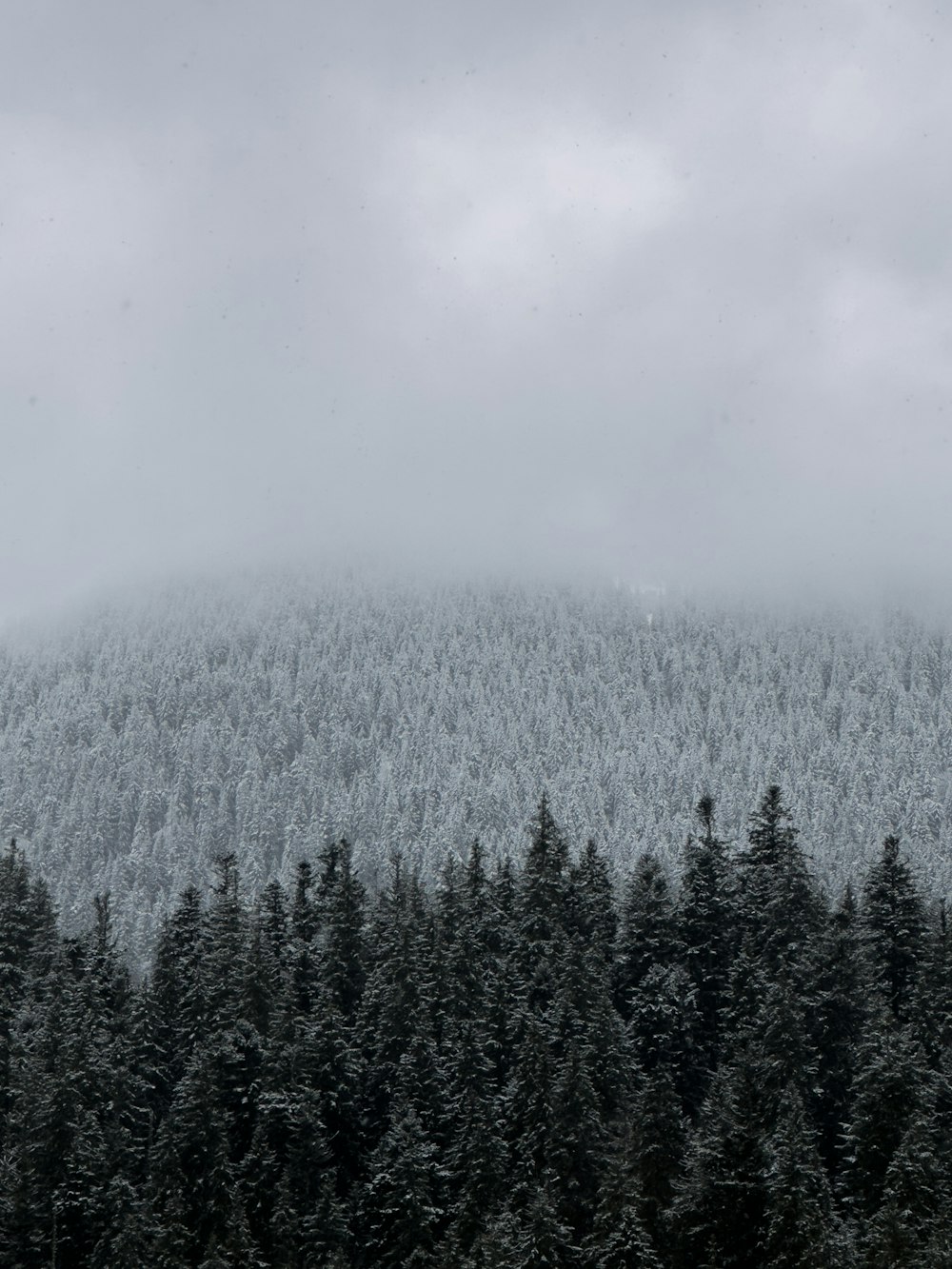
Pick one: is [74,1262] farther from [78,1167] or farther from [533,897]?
[533,897]

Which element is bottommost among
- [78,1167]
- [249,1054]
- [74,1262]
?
[74,1262]

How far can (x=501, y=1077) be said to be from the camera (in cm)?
6788

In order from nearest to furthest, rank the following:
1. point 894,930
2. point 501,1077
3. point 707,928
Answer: point 501,1077, point 894,930, point 707,928

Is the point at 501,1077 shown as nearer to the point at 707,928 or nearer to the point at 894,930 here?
the point at 707,928

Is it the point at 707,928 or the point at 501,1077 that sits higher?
the point at 707,928

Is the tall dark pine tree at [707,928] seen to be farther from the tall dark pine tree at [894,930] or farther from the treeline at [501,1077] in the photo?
the tall dark pine tree at [894,930]

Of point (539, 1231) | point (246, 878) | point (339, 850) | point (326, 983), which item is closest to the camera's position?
point (539, 1231)

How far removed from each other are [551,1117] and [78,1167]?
19831mm

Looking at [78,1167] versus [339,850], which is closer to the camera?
[78,1167]

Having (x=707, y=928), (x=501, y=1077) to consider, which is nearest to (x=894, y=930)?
(x=707, y=928)

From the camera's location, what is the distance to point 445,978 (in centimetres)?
6994

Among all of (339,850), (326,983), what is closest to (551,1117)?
(326,983)

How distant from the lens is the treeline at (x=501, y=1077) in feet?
167

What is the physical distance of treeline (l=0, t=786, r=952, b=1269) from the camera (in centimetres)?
5097
